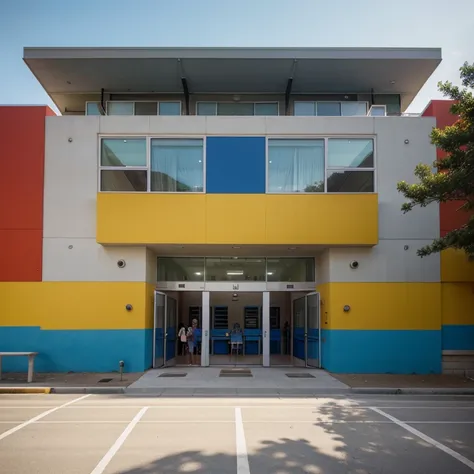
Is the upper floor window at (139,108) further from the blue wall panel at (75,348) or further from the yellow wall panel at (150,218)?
the blue wall panel at (75,348)

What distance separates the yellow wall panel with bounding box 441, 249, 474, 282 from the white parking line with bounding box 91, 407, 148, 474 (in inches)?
438

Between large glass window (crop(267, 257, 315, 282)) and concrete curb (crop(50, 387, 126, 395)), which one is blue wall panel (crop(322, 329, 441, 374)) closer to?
large glass window (crop(267, 257, 315, 282))

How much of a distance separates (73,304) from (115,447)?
10.1 meters

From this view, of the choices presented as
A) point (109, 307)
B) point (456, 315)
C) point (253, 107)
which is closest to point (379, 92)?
point (253, 107)

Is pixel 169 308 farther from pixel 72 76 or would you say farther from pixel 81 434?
pixel 81 434

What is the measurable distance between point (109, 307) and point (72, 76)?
9.02 meters

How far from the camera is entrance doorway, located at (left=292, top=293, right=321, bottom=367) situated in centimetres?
1918

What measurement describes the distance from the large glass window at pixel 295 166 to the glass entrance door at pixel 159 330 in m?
5.33

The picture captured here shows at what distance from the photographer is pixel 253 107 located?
21453mm

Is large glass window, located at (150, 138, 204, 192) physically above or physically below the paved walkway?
above

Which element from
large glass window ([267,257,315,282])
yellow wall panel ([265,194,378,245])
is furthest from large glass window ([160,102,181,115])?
large glass window ([267,257,315,282])

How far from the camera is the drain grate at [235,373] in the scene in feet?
56.5

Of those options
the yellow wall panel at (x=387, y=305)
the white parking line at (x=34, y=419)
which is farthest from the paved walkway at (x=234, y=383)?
the white parking line at (x=34, y=419)

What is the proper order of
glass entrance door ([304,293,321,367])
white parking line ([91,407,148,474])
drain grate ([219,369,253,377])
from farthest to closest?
glass entrance door ([304,293,321,367]), drain grate ([219,369,253,377]), white parking line ([91,407,148,474])
